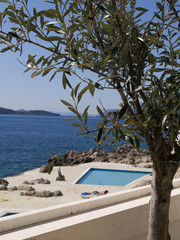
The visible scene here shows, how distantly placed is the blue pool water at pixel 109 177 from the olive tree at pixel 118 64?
10292 millimetres

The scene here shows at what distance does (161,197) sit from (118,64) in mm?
556

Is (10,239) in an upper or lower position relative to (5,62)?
lower

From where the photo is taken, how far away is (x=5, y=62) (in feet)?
213

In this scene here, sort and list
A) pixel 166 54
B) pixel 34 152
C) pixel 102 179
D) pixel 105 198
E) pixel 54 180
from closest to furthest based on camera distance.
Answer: pixel 166 54 → pixel 105 198 → pixel 102 179 → pixel 54 180 → pixel 34 152

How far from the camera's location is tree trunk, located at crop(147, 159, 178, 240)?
1110 mm

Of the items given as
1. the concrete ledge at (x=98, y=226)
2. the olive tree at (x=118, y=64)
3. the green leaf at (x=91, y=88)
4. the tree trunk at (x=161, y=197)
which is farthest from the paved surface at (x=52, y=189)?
the green leaf at (x=91, y=88)

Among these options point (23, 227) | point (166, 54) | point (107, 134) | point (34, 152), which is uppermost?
point (166, 54)

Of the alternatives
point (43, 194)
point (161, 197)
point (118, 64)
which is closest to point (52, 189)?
point (43, 194)

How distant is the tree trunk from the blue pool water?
396 inches

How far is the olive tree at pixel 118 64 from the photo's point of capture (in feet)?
2.60

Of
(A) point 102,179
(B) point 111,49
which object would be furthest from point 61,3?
(A) point 102,179

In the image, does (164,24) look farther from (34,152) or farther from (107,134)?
(34,152)

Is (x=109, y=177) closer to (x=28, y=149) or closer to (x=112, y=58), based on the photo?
(x=112, y=58)

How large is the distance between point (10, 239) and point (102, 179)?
10.8 meters
